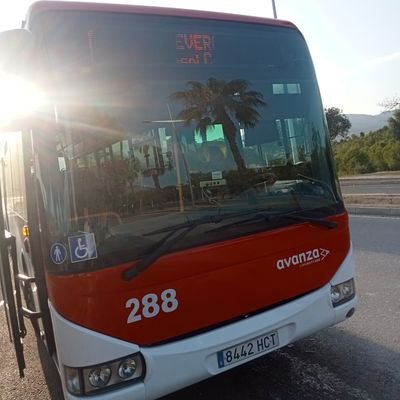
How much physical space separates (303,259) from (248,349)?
0.77 meters

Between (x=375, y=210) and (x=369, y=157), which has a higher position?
(x=369, y=157)

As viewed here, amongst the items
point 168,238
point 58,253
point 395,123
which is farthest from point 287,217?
point 395,123

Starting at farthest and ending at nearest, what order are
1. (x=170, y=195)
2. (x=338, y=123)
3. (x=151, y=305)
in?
(x=338, y=123), (x=170, y=195), (x=151, y=305)

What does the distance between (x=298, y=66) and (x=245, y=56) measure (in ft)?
1.60

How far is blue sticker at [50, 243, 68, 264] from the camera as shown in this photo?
263cm

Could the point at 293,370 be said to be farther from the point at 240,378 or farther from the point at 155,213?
the point at 155,213

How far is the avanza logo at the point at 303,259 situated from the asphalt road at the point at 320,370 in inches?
37.7

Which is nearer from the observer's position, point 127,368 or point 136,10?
point 127,368

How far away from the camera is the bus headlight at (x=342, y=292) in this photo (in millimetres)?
3502

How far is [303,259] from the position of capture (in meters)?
3.33

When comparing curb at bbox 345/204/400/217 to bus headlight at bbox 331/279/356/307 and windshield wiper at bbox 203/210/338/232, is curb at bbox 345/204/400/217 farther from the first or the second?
windshield wiper at bbox 203/210/338/232

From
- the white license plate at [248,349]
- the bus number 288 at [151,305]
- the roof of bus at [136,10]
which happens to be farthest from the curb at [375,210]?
the bus number 288 at [151,305]

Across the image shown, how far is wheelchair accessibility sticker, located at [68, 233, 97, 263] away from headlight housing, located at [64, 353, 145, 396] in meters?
0.64

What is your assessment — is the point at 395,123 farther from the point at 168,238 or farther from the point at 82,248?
the point at 82,248
